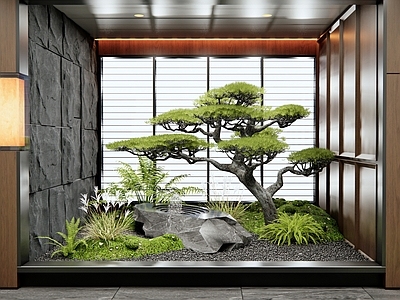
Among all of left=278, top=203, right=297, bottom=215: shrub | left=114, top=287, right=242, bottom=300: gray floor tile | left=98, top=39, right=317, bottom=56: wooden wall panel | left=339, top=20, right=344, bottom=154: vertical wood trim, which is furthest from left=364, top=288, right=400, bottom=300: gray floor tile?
left=98, top=39, right=317, bottom=56: wooden wall panel

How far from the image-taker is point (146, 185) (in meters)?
8.02

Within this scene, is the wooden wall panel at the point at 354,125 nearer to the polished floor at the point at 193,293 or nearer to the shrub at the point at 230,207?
the polished floor at the point at 193,293

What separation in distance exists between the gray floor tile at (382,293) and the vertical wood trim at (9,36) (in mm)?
3395

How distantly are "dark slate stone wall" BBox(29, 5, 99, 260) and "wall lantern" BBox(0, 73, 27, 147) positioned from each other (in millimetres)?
822

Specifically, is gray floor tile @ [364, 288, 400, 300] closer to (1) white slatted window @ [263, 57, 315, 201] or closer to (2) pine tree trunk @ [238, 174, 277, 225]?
(2) pine tree trunk @ [238, 174, 277, 225]

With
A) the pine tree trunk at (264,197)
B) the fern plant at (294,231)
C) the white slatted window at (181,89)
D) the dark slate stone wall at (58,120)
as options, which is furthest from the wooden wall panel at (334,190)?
the dark slate stone wall at (58,120)

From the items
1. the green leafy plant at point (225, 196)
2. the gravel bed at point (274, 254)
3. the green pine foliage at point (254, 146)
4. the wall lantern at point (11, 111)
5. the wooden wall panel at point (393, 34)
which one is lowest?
the gravel bed at point (274, 254)

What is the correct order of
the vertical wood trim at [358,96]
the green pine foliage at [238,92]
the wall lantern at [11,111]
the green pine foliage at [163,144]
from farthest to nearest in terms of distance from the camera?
1. the green pine foliage at [238,92]
2. the green pine foliage at [163,144]
3. the vertical wood trim at [358,96]
4. the wall lantern at [11,111]

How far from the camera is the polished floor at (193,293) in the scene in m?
4.67

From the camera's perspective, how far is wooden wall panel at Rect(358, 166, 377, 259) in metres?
5.35

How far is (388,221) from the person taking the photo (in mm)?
4887

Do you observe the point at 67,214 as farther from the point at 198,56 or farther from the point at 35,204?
the point at 198,56

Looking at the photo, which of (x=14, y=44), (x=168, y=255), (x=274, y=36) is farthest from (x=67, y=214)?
(x=274, y=36)

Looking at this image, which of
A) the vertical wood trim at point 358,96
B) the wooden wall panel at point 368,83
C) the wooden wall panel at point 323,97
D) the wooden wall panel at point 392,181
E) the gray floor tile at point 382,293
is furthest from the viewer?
the wooden wall panel at point 323,97
